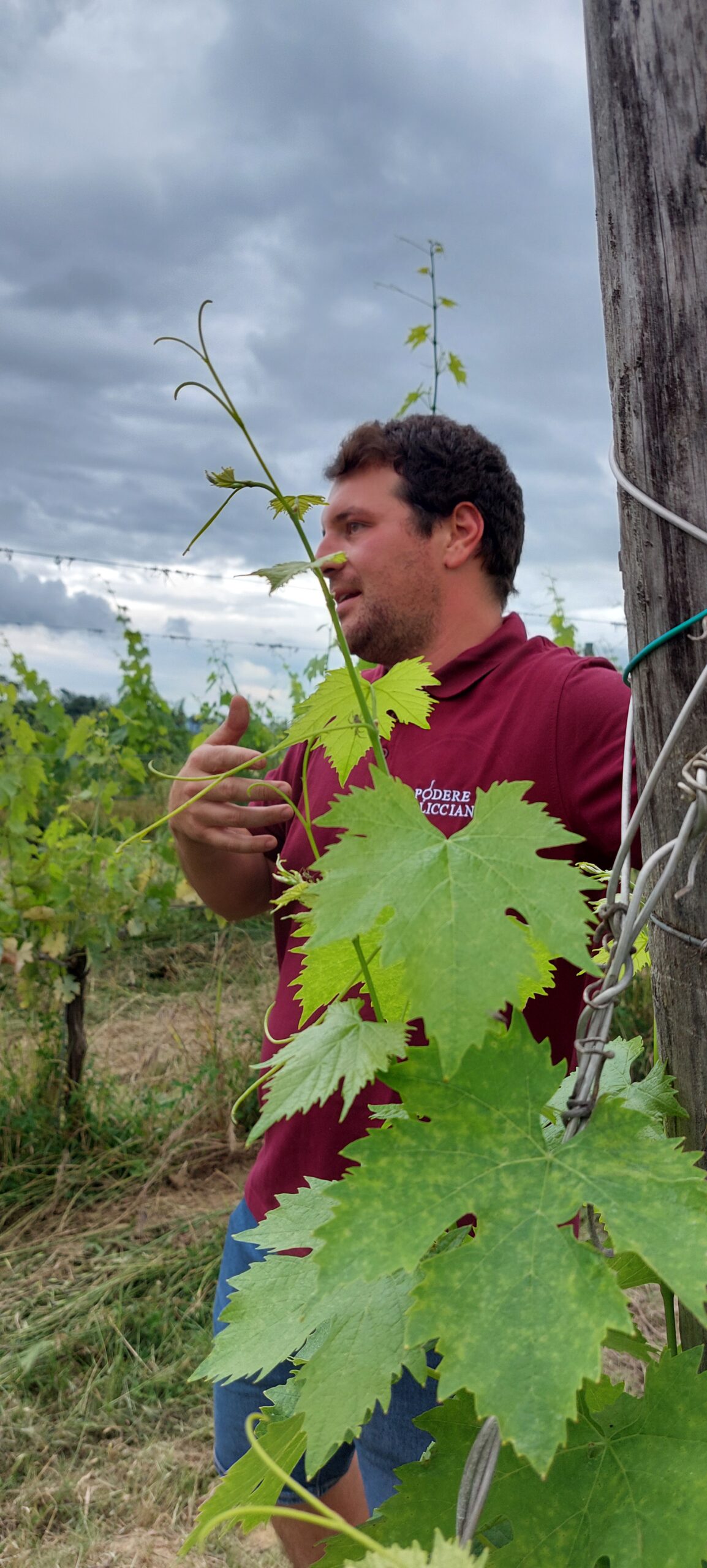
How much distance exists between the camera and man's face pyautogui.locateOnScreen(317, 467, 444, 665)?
7.59 feet

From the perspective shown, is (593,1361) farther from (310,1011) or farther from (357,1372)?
(310,1011)

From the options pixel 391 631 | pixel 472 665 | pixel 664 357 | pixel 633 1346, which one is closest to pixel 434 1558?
pixel 633 1346

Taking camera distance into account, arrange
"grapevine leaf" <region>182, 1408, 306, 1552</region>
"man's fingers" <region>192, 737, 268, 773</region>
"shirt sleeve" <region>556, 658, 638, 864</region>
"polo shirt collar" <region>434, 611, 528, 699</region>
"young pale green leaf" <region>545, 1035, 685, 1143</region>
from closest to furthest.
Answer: "grapevine leaf" <region>182, 1408, 306, 1552</region>
"young pale green leaf" <region>545, 1035, 685, 1143</region>
"man's fingers" <region>192, 737, 268, 773</region>
"shirt sleeve" <region>556, 658, 638, 864</region>
"polo shirt collar" <region>434, 611, 528, 699</region>

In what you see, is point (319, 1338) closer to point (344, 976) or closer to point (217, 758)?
point (344, 976)

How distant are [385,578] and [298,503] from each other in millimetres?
1699

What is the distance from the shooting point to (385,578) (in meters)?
2.33

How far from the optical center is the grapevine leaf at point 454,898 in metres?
0.50

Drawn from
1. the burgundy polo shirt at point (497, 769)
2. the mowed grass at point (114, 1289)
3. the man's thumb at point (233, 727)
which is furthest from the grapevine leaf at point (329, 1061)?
the mowed grass at point (114, 1289)

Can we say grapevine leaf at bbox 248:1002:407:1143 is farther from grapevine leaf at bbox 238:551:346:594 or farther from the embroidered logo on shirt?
the embroidered logo on shirt

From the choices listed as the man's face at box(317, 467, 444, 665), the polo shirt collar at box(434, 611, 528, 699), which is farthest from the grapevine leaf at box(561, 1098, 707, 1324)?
the man's face at box(317, 467, 444, 665)

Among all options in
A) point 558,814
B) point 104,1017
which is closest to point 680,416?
point 558,814

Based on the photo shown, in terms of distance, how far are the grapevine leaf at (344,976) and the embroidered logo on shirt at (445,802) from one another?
113 centimetres

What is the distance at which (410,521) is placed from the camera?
7.94ft

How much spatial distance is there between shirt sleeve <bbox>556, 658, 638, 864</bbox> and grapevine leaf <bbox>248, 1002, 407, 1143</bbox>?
118 centimetres
